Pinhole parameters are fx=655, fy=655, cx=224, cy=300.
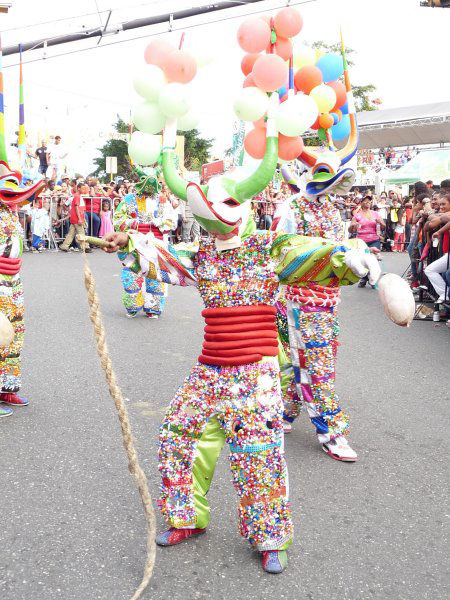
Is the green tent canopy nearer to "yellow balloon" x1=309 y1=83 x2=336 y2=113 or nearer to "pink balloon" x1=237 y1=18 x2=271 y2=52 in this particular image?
"yellow balloon" x1=309 y1=83 x2=336 y2=113

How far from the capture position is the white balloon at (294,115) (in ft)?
8.45

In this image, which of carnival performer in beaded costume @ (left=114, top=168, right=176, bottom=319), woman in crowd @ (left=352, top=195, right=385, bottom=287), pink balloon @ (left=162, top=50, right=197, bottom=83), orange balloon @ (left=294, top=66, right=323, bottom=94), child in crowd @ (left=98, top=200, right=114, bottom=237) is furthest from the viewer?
child in crowd @ (left=98, top=200, right=114, bottom=237)

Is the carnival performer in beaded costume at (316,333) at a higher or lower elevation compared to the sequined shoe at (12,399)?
higher

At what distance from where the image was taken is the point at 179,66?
8.68ft

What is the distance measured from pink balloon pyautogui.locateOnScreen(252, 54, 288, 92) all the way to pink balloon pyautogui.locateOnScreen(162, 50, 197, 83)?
0.94ft

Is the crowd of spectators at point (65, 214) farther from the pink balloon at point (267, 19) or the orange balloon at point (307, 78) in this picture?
the pink balloon at point (267, 19)

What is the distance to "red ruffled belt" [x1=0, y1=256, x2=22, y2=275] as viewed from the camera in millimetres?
4352

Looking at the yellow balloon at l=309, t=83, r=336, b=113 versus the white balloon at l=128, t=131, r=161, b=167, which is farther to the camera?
the yellow balloon at l=309, t=83, r=336, b=113

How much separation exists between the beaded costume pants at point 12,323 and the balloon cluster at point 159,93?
2001 millimetres

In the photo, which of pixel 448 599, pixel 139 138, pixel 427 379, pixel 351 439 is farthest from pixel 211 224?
pixel 427 379

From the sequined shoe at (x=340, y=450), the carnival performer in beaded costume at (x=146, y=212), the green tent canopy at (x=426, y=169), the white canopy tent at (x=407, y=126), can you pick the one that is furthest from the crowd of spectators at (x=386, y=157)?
the sequined shoe at (x=340, y=450)

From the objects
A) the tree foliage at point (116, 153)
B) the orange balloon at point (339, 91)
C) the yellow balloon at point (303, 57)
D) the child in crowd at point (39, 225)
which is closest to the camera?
the yellow balloon at point (303, 57)

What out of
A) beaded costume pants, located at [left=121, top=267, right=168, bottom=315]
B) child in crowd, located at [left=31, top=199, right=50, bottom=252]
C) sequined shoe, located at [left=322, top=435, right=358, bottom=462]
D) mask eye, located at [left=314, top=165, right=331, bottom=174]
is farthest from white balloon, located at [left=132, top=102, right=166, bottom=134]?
child in crowd, located at [left=31, top=199, right=50, bottom=252]

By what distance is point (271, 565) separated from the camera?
2689 millimetres
